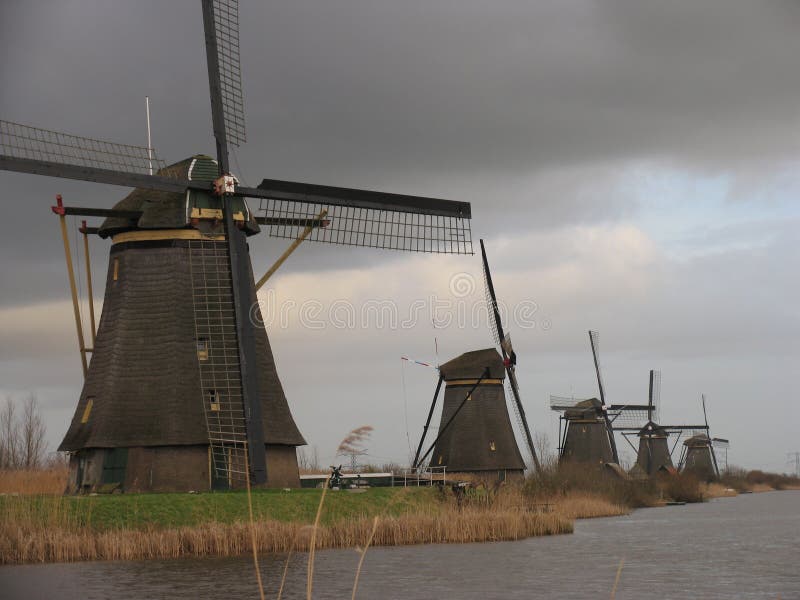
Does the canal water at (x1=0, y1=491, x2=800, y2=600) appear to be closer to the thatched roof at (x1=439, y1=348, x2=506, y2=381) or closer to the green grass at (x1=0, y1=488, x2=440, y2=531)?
the green grass at (x1=0, y1=488, x2=440, y2=531)

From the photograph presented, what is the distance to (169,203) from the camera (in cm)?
2530

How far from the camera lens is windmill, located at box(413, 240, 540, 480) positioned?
1686 inches

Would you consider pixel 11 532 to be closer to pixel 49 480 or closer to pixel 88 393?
pixel 88 393

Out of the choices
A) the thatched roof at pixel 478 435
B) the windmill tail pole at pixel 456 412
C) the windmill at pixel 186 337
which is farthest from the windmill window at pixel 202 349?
the thatched roof at pixel 478 435

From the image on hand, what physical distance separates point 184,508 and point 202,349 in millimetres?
3959

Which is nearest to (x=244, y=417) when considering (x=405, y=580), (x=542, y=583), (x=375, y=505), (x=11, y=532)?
(x=375, y=505)

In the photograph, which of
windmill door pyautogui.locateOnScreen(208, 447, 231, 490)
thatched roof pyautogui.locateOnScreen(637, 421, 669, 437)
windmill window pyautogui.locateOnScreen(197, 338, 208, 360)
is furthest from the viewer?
thatched roof pyautogui.locateOnScreen(637, 421, 669, 437)

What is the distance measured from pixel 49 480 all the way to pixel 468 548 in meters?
11.2

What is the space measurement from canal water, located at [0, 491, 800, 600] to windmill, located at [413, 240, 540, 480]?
57.2 feet

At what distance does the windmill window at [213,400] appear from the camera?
2484cm

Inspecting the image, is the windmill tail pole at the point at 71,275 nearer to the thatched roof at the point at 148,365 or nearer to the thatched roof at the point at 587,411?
the thatched roof at the point at 148,365

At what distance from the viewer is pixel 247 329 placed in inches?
Answer: 949

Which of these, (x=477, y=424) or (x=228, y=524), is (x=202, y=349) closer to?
(x=228, y=524)

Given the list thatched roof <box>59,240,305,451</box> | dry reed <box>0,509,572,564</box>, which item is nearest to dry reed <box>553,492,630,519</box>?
dry reed <box>0,509,572,564</box>
